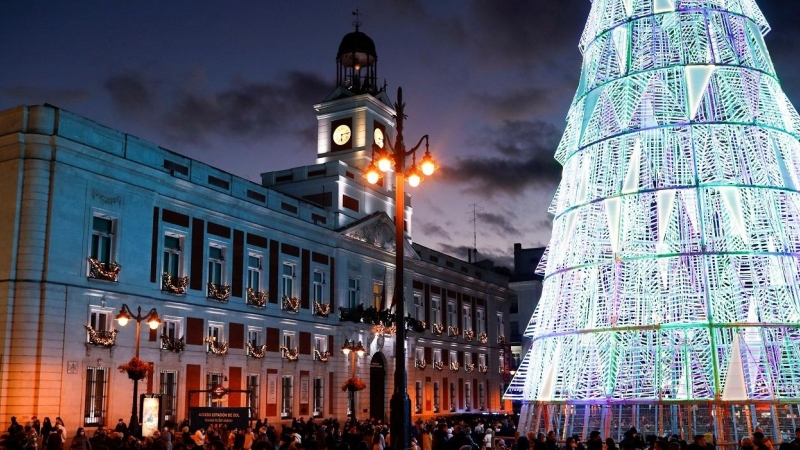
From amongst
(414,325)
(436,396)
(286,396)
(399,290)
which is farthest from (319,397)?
(399,290)

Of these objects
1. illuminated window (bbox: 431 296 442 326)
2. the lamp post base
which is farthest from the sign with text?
illuminated window (bbox: 431 296 442 326)

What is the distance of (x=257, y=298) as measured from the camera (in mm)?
41844

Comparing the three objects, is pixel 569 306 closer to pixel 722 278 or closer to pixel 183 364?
pixel 722 278

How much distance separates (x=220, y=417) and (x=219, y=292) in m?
17.0

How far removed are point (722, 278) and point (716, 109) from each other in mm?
4505

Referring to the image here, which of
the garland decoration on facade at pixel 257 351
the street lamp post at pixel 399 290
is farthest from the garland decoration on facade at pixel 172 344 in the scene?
the street lamp post at pixel 399 290

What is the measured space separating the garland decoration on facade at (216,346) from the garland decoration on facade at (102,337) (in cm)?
594

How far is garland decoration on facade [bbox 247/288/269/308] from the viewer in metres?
41.5

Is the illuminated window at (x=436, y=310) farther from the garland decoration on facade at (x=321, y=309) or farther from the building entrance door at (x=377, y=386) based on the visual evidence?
the garland decoration on facade at (x=321, y=309)

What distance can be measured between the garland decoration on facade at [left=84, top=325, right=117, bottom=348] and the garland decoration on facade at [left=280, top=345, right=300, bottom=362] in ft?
38.8

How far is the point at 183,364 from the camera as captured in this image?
36562mm

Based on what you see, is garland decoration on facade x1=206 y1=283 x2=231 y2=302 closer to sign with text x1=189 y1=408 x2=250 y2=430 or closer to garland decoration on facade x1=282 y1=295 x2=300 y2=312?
garland decoration on facade x1=282 y1=295 x2=300 y2=312

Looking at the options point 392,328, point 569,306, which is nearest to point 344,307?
point 392,328

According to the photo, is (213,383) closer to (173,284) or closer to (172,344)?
(172,344)
